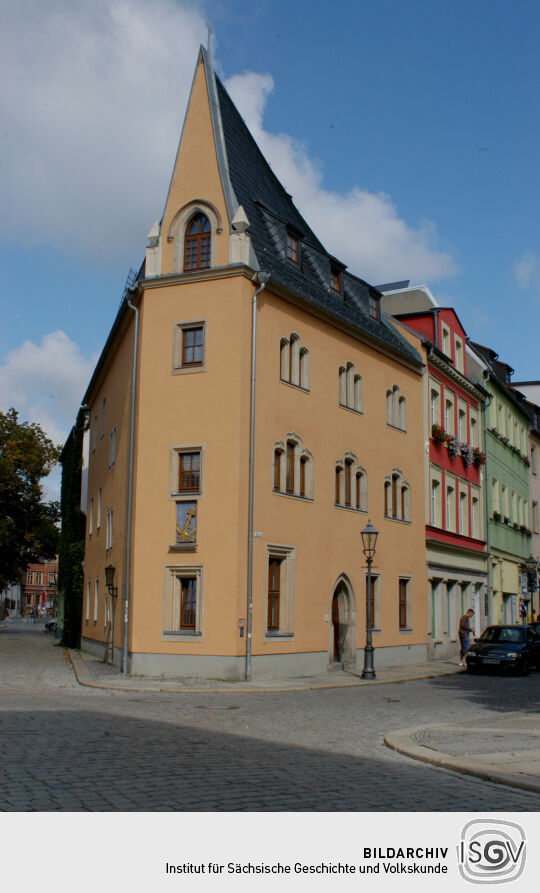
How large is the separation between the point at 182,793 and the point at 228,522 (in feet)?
49.8

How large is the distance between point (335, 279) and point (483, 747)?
71.3ft

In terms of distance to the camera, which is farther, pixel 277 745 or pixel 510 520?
pixel 510 520

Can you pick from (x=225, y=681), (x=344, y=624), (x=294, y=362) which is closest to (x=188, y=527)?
(x=225, y=681)

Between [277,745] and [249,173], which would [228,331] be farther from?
[277,745]

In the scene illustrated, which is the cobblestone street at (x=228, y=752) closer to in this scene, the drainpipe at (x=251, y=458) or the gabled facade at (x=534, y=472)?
the drainpipe at (x=251, y=458)

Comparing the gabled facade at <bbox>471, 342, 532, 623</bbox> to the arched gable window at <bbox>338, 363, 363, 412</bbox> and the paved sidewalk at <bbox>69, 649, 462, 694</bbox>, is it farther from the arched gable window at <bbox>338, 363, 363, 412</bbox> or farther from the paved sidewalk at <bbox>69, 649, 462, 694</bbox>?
the paved sidewalk at <bbox>69, 649, 462, 694</bbox>

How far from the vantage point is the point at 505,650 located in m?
27.6

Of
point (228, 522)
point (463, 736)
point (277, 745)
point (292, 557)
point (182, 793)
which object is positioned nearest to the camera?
point (182, 793)

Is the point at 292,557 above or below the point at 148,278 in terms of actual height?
below

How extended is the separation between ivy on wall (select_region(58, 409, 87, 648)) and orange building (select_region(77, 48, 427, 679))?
924 cm

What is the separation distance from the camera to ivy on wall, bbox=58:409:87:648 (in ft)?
129

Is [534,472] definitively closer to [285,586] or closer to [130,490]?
[285,586]

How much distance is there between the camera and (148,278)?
81.9 feet
